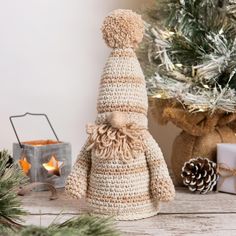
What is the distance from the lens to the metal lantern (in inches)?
31.9

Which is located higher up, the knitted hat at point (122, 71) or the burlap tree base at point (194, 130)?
the knitted hat at point (122, 71)

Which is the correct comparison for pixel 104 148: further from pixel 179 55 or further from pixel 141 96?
pixel 179 55

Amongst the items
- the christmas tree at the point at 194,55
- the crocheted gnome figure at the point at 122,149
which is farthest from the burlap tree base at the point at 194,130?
the crocheted gnome figure at the point at 122,149

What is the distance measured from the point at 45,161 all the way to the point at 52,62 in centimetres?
30

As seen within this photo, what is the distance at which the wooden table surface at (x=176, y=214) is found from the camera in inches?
23.6

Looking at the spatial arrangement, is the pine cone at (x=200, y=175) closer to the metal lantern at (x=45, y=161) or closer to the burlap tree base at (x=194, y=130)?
the burlap tree base at (x=194, y=130)

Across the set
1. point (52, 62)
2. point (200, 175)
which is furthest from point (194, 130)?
point (52, 62)

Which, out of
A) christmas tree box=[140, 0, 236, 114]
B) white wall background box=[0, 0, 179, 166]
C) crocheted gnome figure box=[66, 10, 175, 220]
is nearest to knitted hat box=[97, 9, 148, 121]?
crocheted gnome figure box=[66, 10, 175, 220]

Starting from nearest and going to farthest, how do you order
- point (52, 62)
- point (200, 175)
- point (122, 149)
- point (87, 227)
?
1. point (87, 227)
2. point (122, 149)
3. point (200, 175)
4. point (52, 62)

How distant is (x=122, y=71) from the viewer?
65 centimetres

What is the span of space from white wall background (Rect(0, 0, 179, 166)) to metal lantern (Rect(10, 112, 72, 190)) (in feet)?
0.66

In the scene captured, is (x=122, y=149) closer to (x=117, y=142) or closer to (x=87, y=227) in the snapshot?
(x=117, y=142)

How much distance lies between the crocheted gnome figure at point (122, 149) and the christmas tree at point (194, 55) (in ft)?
0.51

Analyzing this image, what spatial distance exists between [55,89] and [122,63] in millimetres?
412
